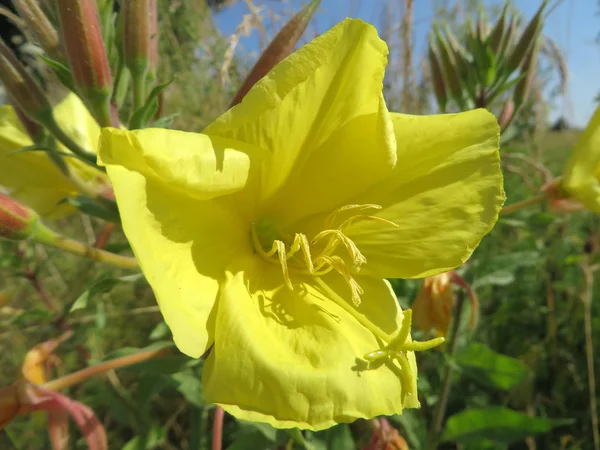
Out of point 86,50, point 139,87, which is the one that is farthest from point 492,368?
point 86,50

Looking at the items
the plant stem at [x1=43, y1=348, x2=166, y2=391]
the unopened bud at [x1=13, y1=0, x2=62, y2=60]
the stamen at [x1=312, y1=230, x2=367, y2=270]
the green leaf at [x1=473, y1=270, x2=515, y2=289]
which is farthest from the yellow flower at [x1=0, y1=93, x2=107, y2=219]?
the green leaf at [x1=473, y1=270, x2=515, y2=289]

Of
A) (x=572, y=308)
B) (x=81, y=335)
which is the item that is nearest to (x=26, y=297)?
(x=81, y=335)

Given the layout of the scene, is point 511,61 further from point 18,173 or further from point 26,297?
point 26,297

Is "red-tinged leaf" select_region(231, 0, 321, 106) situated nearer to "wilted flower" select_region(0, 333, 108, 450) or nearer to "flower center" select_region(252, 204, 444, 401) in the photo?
"flower center" select_region(252, 204, 444, 401)

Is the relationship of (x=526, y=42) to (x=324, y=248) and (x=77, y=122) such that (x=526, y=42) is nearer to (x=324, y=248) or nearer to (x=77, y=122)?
(x=324, y=248)

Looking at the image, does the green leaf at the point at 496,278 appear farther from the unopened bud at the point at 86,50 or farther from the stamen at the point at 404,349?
the unopened bud at the point at 86,50

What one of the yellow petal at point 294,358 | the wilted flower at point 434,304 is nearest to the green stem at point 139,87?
the yellow petal at point 294,358
